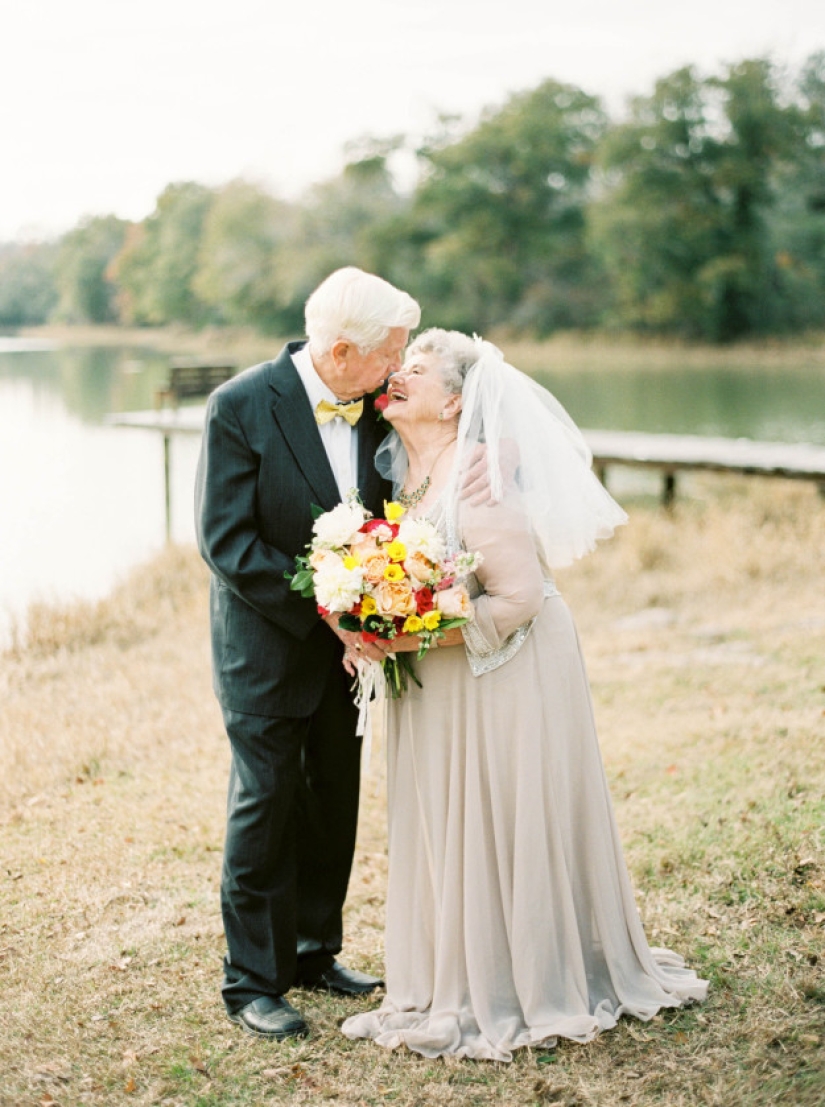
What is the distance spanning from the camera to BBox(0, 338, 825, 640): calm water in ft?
49.3

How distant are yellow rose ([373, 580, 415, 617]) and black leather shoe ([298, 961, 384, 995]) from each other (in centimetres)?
145

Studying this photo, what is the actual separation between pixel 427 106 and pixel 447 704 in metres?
57.1

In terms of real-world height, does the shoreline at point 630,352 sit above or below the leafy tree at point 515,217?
below

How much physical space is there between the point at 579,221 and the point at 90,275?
44434mm

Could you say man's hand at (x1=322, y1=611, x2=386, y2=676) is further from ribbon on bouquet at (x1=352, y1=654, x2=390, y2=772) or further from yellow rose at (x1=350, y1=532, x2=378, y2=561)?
yellow rose at (x1=350, y1=532, x2=378, y2=561)

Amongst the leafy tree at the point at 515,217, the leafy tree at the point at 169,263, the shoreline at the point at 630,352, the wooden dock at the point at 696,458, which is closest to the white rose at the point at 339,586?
the wooden dock at the point at 696,458

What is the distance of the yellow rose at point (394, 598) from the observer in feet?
10.0

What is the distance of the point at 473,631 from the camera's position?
322cm

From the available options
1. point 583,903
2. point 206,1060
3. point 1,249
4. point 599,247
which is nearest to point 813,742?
point 583,903

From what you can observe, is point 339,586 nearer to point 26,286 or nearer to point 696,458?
A: point 696,458

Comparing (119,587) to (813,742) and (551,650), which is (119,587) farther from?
(551,650)

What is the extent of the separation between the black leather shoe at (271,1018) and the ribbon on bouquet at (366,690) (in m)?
0.77

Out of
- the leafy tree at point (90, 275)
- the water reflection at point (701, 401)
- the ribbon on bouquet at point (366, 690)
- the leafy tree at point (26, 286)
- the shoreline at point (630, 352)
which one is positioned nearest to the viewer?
the ribbon on bouquet at point (366, 690)

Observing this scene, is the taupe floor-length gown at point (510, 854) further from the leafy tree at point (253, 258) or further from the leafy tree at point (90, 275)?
the leafy tree at point (90, 275)
